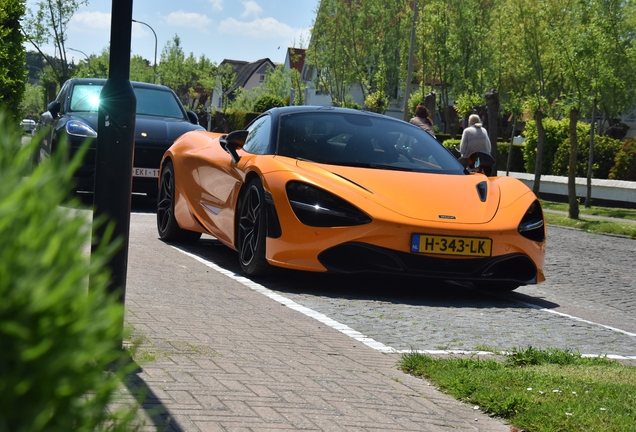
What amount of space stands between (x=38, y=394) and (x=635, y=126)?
65.2 m

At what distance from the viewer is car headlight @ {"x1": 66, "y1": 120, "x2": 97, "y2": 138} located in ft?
41.5

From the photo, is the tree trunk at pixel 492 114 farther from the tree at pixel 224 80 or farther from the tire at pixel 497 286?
the tree at pixel 224 80

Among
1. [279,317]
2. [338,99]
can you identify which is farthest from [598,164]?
[338,99]

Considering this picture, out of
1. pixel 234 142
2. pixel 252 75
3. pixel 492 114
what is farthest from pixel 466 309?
pixel 252 75

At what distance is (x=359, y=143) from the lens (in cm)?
834

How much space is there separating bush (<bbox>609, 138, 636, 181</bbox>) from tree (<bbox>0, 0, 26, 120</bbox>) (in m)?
22.5

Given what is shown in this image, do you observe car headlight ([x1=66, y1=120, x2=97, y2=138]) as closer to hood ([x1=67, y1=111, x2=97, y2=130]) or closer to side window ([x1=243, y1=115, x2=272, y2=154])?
hood ([x1=67, y1=111, x2=97, y2=130])

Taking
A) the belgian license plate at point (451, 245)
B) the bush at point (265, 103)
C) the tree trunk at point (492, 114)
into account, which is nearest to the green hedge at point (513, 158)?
the tree trunk at point (492, 114)

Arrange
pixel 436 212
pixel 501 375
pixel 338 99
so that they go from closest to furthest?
pixel 501 375, pixel 436 212, pixel 338 99

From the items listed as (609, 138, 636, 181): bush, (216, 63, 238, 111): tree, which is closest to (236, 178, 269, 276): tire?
(609, 138, 636, 181): bush

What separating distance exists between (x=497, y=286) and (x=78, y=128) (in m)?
6.83

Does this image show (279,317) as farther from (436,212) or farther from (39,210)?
(39,210)

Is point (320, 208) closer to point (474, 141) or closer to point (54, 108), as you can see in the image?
point (54, 108)

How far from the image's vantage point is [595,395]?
4.30m
